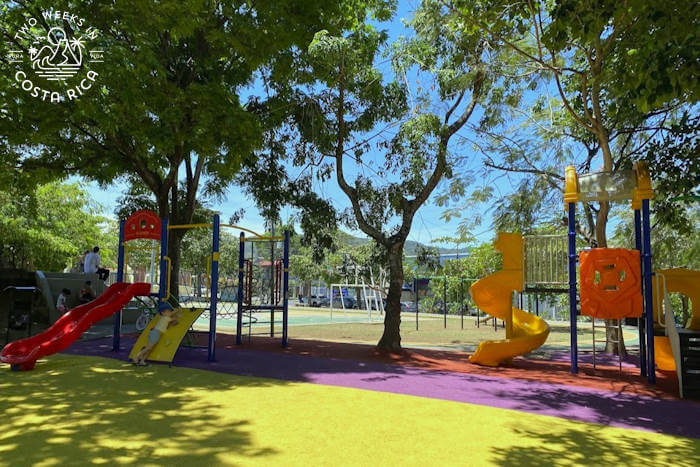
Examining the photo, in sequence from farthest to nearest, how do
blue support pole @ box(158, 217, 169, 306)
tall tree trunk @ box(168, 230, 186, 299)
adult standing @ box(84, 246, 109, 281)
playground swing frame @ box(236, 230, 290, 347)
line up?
adult standing @ box(84, 246, 109, 281)
tall tree trunk @ box(168, 230, 186, 299)
playground swing frame @ box(236, 230, 290, 347)
blue support pole @ box(158, 217, 169, 306)

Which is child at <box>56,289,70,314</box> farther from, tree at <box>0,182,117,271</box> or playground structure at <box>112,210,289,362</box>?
tree at <box>0,182,117,271</box>

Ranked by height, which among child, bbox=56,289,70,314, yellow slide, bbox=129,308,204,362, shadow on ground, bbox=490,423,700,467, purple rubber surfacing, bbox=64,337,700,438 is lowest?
purple rubber surfacing, bbox=64,337,700,438

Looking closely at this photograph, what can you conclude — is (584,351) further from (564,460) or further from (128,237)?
(128,237)

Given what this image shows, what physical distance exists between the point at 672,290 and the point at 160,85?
11849 mm

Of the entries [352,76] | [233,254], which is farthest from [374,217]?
[233,254]

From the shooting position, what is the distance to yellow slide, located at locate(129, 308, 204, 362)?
9.70 m

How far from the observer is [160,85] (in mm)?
11438

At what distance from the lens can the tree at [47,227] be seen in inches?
924

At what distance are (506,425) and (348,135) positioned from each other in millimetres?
8895

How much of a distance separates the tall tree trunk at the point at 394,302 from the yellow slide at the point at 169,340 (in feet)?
15.1

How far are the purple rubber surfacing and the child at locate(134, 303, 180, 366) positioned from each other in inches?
26.9

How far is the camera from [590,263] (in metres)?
9.43

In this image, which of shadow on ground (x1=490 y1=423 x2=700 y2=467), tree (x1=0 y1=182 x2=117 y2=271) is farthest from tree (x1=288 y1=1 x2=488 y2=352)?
tree (x1=0 y1=182 x2=117 y2=271)

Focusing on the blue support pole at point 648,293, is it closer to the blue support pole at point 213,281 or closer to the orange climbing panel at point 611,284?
the orange climbing panel at point 611,284
